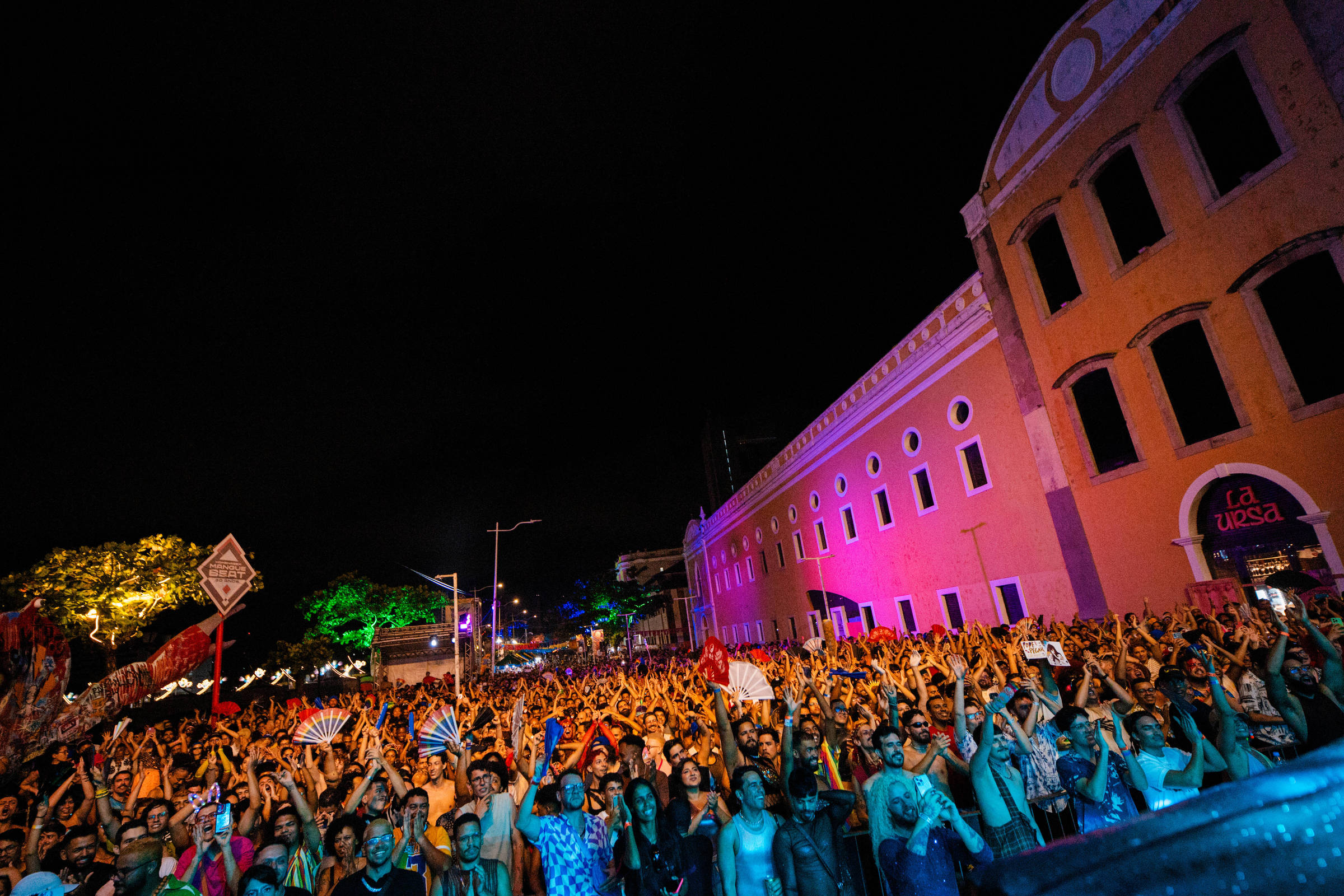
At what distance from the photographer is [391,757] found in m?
7.55

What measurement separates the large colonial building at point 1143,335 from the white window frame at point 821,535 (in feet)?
20.3

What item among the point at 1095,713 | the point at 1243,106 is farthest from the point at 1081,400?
the point at 1095,713

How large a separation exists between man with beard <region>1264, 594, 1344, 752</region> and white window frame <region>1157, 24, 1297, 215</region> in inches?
388

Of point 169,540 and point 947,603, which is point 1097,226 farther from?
point 169,540

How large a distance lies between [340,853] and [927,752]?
4511 mm

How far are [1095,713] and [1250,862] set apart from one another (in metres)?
6.67

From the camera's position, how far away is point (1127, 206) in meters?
13.9

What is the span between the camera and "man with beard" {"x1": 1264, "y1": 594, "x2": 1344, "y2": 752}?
205 inches

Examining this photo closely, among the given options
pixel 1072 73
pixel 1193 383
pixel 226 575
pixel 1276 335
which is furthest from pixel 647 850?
pixel 1072 73

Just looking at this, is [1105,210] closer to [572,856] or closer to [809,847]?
[809,847]

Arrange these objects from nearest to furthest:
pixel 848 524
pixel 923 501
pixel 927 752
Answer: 1. pixel 927 752
2. pixel 923 501
3. pixel 848 524

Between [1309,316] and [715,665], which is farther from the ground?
[1309,316]

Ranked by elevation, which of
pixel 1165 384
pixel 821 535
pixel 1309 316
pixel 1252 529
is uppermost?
pixel 1309 316

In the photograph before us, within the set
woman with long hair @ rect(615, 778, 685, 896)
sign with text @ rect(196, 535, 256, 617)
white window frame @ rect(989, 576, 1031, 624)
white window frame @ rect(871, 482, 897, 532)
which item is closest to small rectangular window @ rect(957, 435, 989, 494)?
white window frame @ rect(989, 576, 1031, 624)
